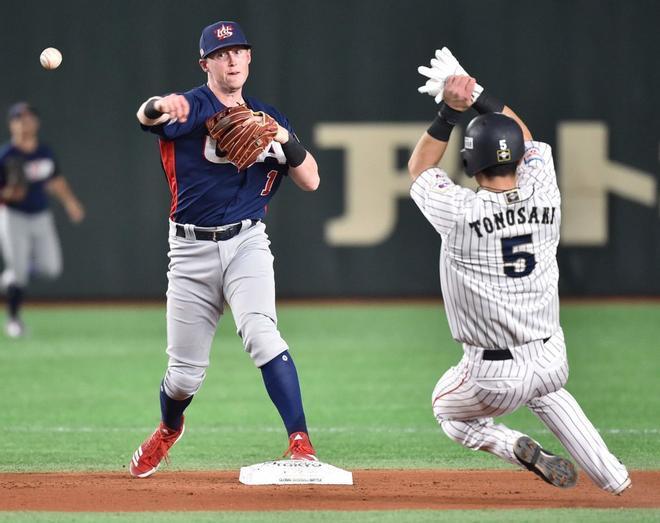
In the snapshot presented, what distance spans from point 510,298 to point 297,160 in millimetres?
1357

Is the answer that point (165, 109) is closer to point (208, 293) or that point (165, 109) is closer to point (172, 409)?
point (208, 293)

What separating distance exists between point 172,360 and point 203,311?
0.94 ft

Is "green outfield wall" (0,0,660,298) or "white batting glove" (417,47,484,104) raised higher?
"white batting glove" (417,47,484,104)

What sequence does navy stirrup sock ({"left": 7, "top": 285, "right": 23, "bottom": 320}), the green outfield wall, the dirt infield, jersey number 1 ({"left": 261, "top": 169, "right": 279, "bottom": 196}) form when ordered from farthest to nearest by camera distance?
the green outfield wall, navy stirrup sock ({"left": 7, "top": 285, "right": 23, "bottom": 320}), jersey number 1 ({"left": 261, "top": 169, "right": 279, "bottom": 196}), the dirt infield

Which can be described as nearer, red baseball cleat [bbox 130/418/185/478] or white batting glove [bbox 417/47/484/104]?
white batting glove [bbox 417/47/484/104]

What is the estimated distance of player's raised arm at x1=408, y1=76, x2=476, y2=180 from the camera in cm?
548

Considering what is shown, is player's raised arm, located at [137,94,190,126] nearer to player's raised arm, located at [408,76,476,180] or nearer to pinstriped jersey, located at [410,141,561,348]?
player's raised arm, located at [408,76,476,180]

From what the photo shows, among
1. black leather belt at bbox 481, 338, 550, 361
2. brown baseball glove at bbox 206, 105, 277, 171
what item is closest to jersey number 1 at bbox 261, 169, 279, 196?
brown baseball glove at bbox 206, 105, 277, 171

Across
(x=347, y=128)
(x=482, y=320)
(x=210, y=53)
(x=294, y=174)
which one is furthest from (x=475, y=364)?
(x=347, y=128)

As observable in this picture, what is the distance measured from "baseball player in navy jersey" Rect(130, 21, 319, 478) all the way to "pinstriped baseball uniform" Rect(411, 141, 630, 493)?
0.96 metres

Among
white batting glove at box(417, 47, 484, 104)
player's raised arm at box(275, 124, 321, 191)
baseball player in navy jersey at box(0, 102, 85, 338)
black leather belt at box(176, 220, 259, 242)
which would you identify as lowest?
baseball player in navy jersey at box(0, 102, 85, 338)

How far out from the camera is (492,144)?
5305 mm

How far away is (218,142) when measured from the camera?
607cm

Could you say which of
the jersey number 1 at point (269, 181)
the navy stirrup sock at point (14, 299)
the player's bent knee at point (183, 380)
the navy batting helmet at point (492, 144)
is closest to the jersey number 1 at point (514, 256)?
the navy batting helmet at point (492, 144)
